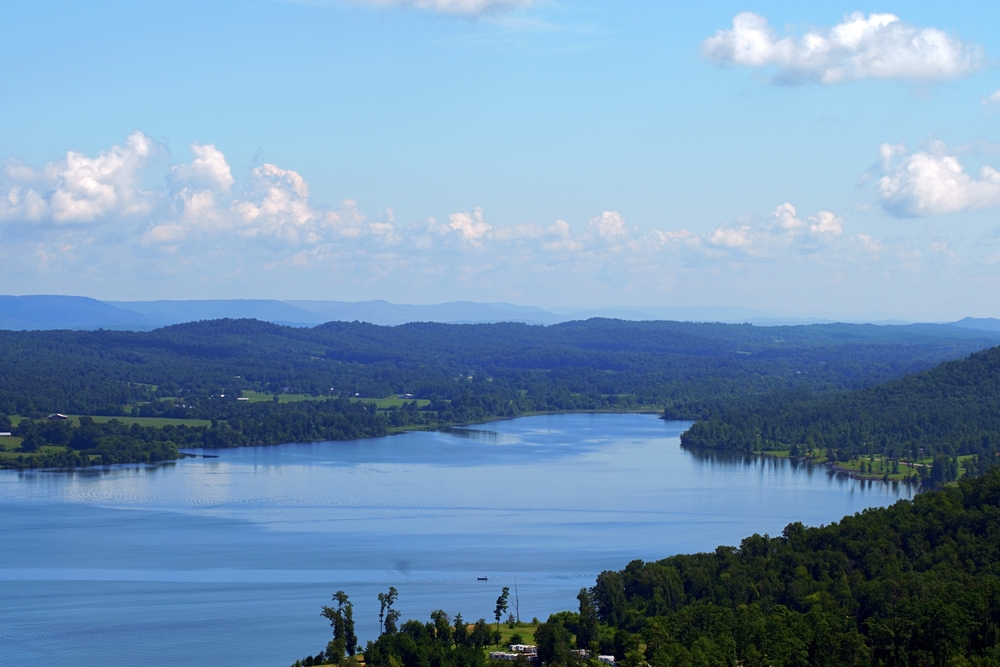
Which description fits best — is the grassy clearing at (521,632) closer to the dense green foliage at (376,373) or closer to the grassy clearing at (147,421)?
the dense green foliage at (376,373)

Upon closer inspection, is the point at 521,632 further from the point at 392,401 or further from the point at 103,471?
the point at 392,401

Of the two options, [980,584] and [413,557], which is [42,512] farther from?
[980,584]

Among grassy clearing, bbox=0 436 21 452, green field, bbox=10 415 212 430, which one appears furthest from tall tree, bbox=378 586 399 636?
green field, bbox=10 415 212 430

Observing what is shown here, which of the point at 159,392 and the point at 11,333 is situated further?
the point at 11,333

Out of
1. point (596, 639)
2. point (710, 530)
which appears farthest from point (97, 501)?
point (596, 639)

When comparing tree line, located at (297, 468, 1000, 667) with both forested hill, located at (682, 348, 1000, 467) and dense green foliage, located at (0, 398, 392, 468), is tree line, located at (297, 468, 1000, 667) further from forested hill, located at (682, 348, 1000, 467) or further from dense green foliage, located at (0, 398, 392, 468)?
dense green foliage, located at (0, 398, 392, 468)
